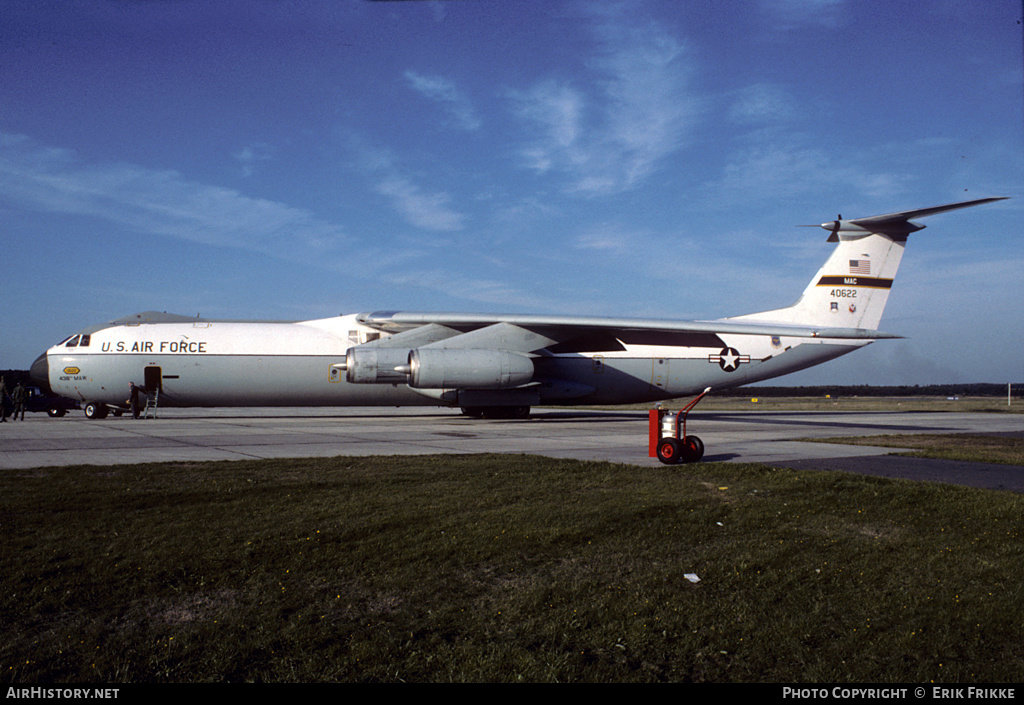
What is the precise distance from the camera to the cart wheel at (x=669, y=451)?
433 inches

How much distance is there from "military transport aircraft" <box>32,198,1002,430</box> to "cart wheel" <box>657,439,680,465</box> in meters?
10.5

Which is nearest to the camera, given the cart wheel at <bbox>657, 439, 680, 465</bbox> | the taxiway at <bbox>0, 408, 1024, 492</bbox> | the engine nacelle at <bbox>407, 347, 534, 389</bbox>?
the taxiway at <bbox>0, 408, 1024, 492</bbox>

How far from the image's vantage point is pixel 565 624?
444cm

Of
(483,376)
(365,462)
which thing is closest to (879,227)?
(483,376)

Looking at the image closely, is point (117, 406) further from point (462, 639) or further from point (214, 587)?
point (462, 639)

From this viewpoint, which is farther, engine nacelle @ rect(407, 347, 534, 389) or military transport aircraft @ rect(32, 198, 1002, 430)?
military transport aircraft @ rect(32, 198, 1002, 430)

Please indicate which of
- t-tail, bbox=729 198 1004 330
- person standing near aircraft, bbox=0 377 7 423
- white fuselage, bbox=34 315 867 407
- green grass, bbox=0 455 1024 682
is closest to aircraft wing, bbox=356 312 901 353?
white fuselage, bbox=34 315 867 407

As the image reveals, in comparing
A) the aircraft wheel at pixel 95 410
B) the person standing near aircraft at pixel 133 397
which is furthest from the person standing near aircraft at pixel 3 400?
the person standing near aircraft at pixel 133 397

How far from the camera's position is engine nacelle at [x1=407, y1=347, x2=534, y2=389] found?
20578 millimetres

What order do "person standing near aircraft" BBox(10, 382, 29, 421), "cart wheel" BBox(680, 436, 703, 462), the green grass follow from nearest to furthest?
the green grass < "cart wheel" BBox(680, 436, 703, 462) < "person standing near aircraft" BBox(10, 382, 29, 421)

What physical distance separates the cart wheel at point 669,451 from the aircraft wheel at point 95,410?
68.3 feet

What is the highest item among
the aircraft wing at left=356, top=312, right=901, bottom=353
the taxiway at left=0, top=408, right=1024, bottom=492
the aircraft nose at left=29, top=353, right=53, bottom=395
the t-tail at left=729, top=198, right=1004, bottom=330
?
the t-tail at left=729, top=198, right=1004, bottom=330

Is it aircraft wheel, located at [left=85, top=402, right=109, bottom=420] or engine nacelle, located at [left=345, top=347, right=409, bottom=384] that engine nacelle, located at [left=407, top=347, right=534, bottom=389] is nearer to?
engine nacelle, located at [left=345, top=347, right=409, bottom=384]

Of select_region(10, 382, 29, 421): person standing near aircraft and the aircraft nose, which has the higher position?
the aircraft nose
